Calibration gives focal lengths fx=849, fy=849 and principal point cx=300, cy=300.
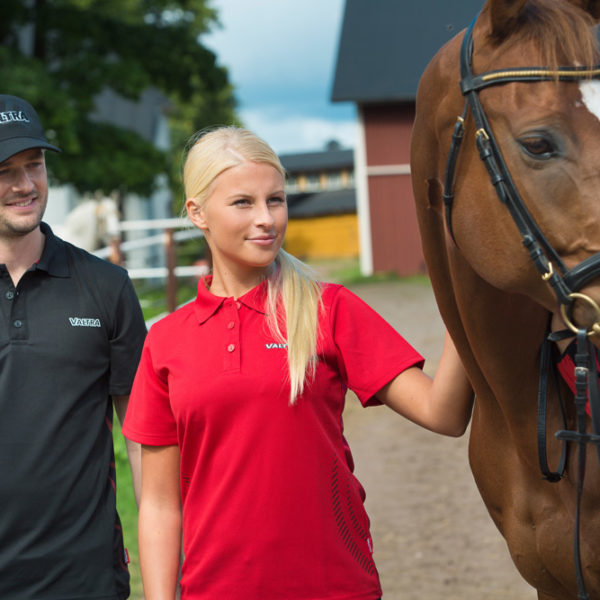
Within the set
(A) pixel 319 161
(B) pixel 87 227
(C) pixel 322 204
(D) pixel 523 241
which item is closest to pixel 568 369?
(D) pixel 523 241

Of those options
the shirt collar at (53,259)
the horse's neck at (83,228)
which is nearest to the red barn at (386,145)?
the horse's neck at (83,228)

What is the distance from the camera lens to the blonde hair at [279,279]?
188 centimetres

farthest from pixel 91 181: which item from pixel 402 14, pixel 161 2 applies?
pixel 402 14

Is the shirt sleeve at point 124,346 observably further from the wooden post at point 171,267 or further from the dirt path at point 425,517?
the wooden post at point 171,267

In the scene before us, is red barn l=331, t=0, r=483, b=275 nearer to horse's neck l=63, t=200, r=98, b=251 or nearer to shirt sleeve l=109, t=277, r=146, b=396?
horse's neck l=63, t=200, r=98, b=251

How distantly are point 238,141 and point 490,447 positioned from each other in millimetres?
988

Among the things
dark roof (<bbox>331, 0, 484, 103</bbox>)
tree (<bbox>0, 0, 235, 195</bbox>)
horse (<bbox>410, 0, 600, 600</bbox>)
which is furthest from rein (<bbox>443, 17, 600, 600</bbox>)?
dark roof (<bbox>331, 0, 484, 103</bbox>)

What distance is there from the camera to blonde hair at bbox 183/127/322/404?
188 cm

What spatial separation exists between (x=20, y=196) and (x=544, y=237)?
1.45m

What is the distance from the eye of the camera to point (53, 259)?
2445 millimetres

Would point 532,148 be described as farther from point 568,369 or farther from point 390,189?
point 390,189

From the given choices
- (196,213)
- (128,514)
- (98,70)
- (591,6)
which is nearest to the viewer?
Answer: (591,6)

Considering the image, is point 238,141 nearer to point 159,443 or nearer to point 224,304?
point 224,304

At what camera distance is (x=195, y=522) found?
1952mm
